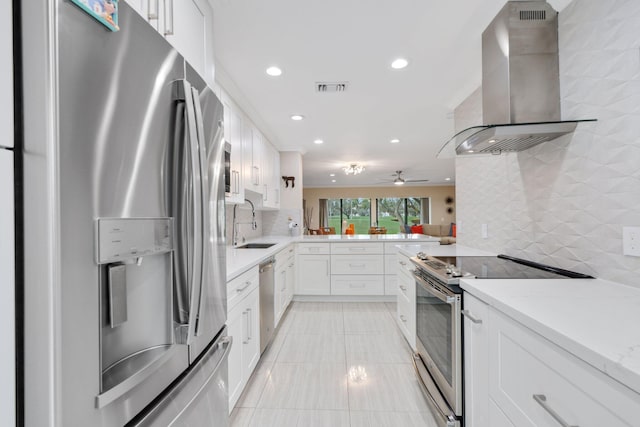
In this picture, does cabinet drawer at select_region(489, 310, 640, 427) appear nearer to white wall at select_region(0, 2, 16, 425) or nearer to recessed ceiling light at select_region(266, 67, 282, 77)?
white wall at select_region(0, 2, 16, 425)

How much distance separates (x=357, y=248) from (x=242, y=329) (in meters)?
2.46

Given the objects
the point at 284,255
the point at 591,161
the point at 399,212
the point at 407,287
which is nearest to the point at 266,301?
the point at 284,255

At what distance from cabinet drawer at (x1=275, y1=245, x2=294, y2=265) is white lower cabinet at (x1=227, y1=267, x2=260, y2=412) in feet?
2.93

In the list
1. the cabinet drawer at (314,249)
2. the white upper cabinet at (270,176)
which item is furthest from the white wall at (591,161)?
the white upper cabinet at (270,176)

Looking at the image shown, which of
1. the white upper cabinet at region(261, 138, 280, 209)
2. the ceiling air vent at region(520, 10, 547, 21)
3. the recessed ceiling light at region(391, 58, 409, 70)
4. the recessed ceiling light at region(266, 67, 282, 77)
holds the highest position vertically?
the recessed ceiling light at region(266, 67, 282, 77)

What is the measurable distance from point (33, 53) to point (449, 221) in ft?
38.7

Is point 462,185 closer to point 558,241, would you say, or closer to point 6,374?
point 558,241

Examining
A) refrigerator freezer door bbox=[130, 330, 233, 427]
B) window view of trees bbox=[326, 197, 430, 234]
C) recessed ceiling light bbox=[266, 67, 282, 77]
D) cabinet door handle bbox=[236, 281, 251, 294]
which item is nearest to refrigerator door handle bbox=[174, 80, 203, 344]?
refrigerator freezer door bbox=[130, 330, 233, 427]

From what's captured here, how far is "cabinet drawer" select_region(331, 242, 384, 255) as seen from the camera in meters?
3.98

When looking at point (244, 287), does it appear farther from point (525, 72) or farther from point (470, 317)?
point (525, 72)

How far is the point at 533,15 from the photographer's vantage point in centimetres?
155

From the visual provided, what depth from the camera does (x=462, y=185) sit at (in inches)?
110

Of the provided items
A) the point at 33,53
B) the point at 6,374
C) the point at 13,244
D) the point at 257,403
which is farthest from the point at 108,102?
the point at 257,403

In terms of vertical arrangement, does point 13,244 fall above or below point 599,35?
below
